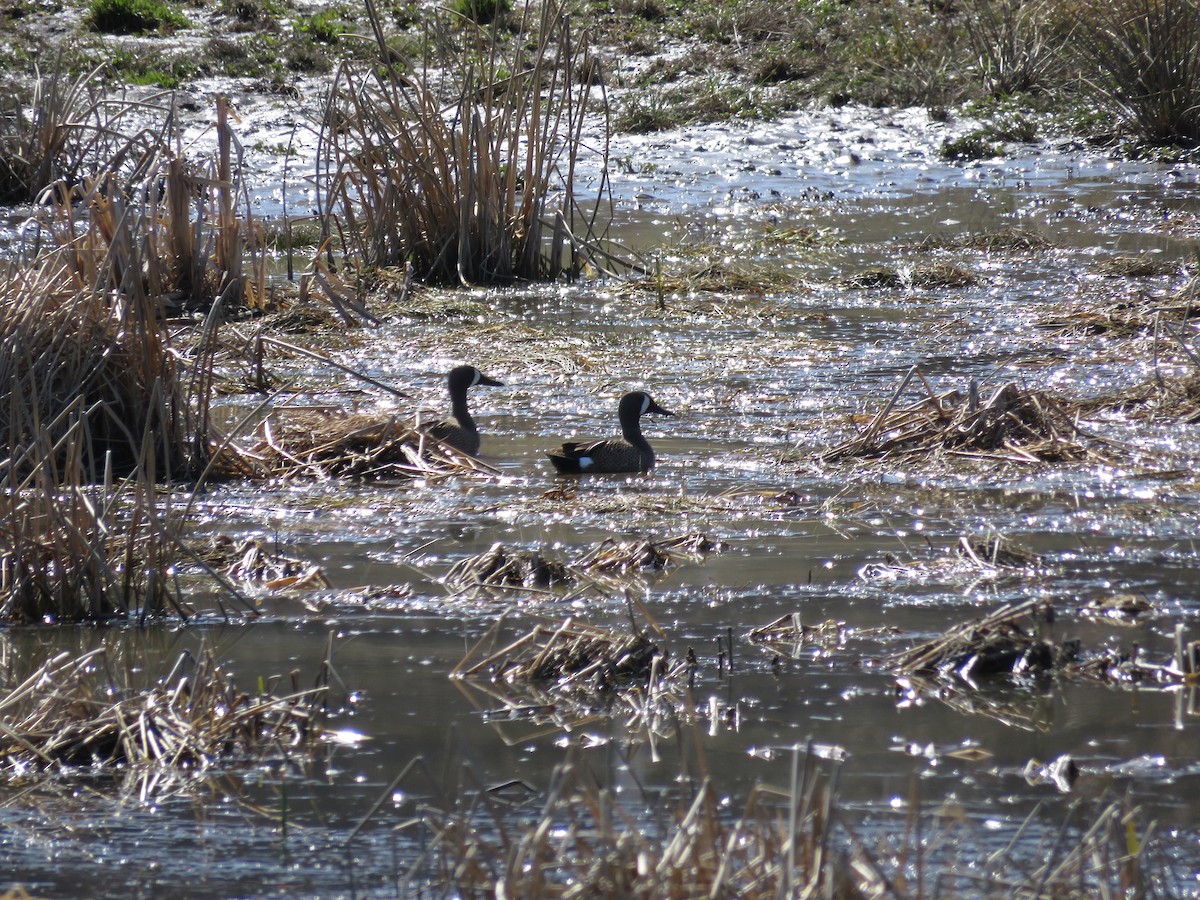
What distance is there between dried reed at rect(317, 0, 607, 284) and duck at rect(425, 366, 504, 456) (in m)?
3.39

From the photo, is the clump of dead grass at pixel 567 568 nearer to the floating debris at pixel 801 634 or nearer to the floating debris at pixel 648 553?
the floating debris at pixel 648 553

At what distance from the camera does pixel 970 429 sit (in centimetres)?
721

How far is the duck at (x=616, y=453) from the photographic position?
7203 mm

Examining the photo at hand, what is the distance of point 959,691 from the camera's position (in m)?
4.61

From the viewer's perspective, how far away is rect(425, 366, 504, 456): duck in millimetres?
7551

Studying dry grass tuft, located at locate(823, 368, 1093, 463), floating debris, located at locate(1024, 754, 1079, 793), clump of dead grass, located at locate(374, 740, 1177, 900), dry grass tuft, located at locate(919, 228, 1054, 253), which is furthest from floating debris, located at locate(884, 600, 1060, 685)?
dry grass tuft, located at locate(919, 228, 1054, 253)

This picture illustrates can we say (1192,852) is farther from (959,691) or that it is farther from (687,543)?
(687,543)

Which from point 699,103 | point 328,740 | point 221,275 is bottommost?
point 328,740

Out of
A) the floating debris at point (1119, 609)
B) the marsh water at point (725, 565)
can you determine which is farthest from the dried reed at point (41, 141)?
the floating debris at point (1119, 609)

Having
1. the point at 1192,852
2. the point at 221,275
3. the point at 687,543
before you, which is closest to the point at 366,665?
the point at 687,543

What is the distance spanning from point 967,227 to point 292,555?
29.6 ft

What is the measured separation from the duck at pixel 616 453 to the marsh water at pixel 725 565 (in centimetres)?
9

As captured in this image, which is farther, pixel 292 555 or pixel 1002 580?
pixel 292 555

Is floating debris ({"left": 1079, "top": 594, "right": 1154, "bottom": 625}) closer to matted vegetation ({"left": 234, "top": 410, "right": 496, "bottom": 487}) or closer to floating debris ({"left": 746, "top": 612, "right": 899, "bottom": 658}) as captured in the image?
floating debris ({"left": 746, "top": 612, "right": 899, "bottom": 658})
